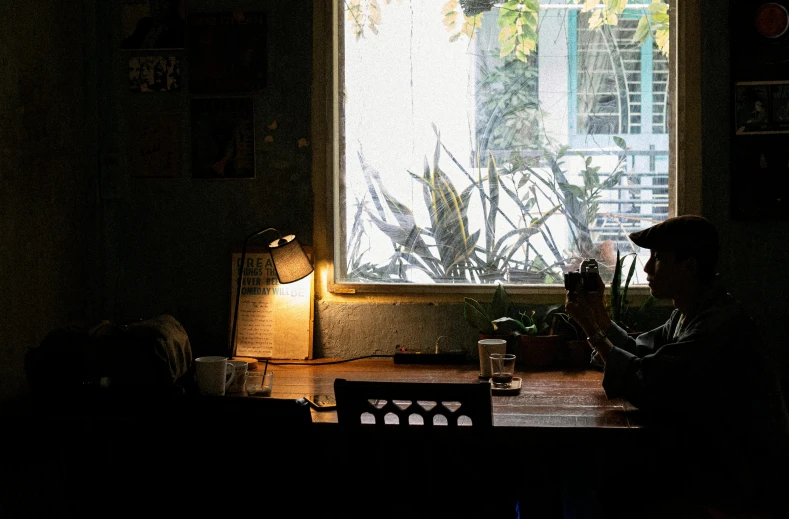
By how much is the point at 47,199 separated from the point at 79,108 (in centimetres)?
50

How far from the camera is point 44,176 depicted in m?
3.39

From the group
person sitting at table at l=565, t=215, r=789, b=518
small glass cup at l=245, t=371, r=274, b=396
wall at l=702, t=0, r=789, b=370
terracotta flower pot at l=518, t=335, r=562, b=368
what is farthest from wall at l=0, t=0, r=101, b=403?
wall at l=702, t=0, r=789, b=370

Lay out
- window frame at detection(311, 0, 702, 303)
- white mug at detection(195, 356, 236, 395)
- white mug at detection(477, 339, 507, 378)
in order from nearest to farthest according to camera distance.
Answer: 1. white mug at detection(195, 356, 236, 395)
2. white mug at detection(477, 339, 507, 378)
3. window frame at detection(311, 0, 702, 303)

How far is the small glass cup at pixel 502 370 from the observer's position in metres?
2.93

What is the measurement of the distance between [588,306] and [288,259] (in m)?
1.23

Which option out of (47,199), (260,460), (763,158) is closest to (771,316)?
(763,158)

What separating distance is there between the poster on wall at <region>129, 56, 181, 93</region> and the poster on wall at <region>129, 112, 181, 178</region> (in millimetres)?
122

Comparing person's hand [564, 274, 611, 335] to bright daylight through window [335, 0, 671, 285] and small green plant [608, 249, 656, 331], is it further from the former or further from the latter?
bright daylight through window [335, 0, 671, 285]

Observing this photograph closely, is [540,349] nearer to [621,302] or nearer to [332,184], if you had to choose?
[621,302]

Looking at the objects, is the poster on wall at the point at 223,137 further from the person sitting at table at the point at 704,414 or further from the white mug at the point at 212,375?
the person sitting at table at the point at 704,414

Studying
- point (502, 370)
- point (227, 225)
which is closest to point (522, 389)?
point (502, 370)

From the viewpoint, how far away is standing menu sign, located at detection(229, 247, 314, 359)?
11.8 feet

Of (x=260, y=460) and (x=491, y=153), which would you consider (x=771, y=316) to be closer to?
(x=491, y=153)

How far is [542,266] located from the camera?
11.8ft
